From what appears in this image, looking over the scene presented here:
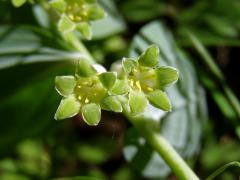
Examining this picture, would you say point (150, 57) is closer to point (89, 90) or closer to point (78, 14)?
point (89, 90)

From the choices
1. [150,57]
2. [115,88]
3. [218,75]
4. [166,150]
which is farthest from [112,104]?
[218,75]

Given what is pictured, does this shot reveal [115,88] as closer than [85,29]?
Yes

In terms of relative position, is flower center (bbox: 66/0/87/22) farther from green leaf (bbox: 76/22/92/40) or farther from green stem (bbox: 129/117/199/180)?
green stem (bbox: 129/117/199/180)

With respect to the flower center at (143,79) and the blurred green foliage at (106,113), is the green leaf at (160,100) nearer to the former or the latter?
the flower center at (143,79)

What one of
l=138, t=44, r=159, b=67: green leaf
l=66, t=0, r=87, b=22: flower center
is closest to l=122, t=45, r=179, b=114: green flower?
l=138, t=44, r=159, b=67: green leaf

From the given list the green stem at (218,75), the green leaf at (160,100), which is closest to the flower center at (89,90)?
the green leaf at (160,100)
